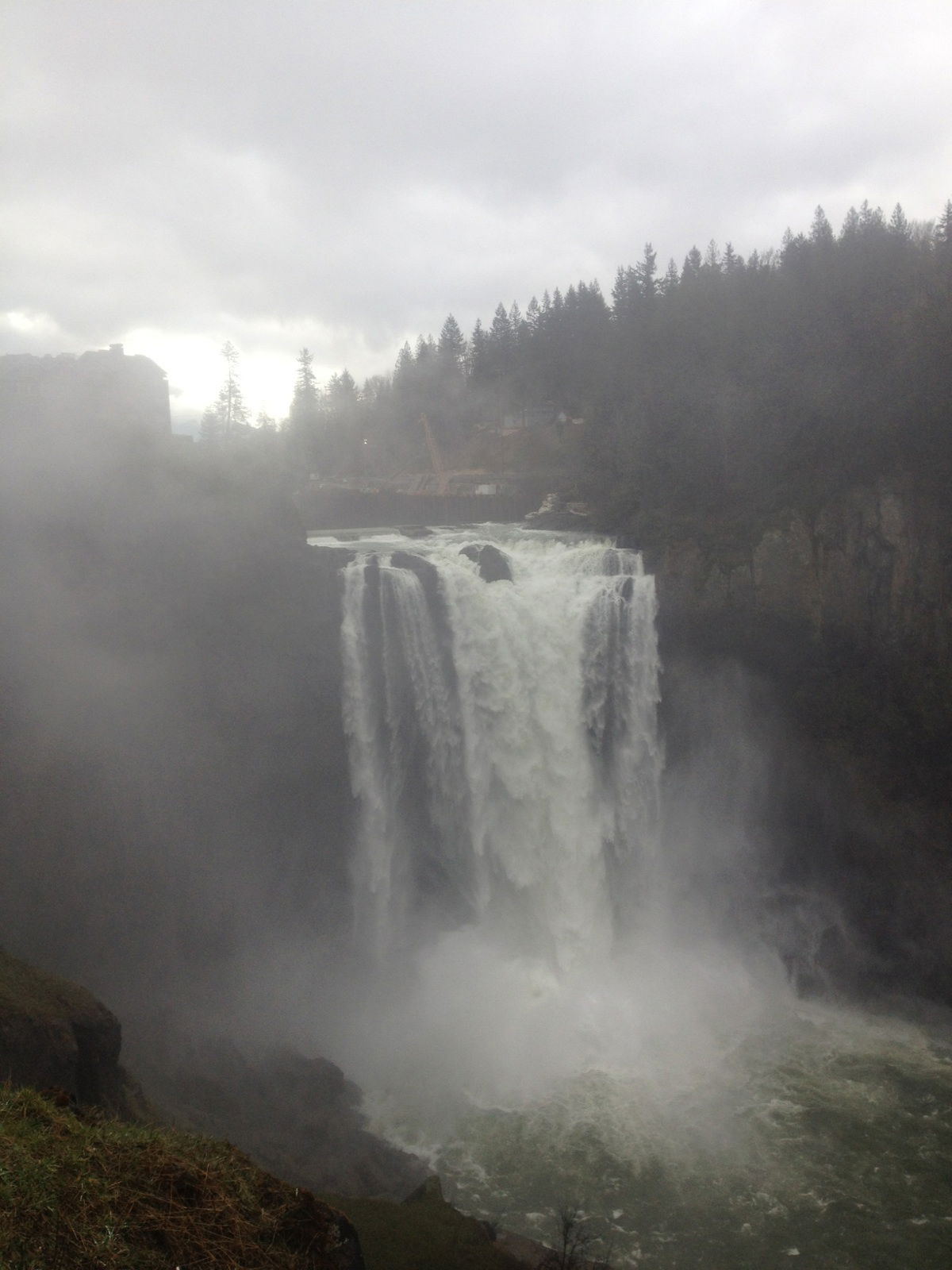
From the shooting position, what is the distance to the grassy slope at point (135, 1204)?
655cm

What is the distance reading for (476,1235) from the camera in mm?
13438

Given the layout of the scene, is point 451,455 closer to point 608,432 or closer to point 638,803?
point 608,432

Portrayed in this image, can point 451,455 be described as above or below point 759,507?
above

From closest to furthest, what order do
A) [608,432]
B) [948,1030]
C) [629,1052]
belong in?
1. [629,1052]
2. [948,1030]
3. [608,432]

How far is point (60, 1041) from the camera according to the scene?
1246 cm

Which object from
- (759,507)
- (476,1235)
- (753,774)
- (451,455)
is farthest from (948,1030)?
(451,455)

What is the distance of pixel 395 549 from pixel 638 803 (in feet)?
33.0

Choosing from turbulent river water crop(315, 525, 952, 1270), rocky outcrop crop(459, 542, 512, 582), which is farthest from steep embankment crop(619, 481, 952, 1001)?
rocky outcrop crop(459, 542, 512, 582)

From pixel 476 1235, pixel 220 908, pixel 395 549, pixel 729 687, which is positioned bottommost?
pixel 476 1235

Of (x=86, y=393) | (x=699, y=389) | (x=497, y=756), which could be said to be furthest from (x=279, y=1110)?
(x=699, y=389)

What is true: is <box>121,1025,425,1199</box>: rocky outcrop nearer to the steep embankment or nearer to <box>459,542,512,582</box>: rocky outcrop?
<box>459,542,512,582</box>: rocky outcrop

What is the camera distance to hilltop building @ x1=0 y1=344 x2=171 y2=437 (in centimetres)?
2439

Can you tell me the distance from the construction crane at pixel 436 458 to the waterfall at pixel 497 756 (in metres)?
18.9

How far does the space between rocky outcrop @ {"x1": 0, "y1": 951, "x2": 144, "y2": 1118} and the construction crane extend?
31.6m
